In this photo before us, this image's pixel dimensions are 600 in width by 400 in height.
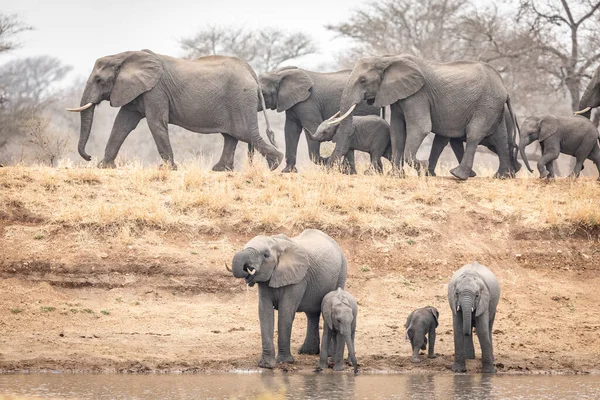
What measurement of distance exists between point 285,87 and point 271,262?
9.88 m

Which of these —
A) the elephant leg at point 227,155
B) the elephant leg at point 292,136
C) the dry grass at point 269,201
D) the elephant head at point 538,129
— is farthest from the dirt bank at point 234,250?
the elephant leg at point 292,136

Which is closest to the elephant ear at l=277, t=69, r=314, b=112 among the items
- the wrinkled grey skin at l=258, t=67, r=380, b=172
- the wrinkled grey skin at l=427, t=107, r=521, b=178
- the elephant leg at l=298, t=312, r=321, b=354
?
the wrinkled grey skin at l=258, t=67, r=380, b=172

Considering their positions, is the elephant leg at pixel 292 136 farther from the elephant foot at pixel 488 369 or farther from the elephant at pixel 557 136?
the elephant foot at pixel 488 369

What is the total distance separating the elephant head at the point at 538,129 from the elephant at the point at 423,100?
0.67 metres

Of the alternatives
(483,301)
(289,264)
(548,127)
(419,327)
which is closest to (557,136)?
(548,127)

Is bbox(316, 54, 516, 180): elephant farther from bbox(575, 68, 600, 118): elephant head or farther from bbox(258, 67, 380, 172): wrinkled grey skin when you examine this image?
bbox(258, 67, 380, 172): wrinkled grey skin

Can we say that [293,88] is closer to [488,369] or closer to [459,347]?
[459,347]

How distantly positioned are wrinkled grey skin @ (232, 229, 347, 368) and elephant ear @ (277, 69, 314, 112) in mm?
8489

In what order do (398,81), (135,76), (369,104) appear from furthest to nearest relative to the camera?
(369,104)
(135,76)
(398,81)

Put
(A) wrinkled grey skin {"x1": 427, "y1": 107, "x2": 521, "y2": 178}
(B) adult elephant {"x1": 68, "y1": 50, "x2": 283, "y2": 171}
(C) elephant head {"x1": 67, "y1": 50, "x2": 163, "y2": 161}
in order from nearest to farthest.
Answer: (C) elephant head {"x1": 67, "y1": 50, "x2": 163, "y2": 161}
(B) adult elephant {"x1": 68, "y1": 50, "x2": 283, "y2": 171}
(A) wrinkled grey skin {"x1": 427, "y1": 107, "x2": 521, "y2": 178}

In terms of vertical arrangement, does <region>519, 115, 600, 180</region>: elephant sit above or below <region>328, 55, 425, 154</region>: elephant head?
below

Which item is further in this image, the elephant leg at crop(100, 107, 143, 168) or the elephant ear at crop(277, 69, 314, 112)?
the elephant ear at crop(277, 69, 314, 112)

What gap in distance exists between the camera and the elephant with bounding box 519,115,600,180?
65.5 feet

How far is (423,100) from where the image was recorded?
66.1ft
